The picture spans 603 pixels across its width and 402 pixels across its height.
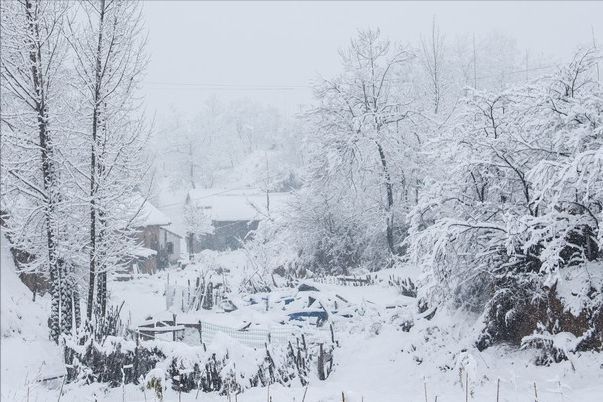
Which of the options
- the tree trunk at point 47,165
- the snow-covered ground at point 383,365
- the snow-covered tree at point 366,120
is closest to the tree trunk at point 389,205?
the snow-covered tree at point 366,120

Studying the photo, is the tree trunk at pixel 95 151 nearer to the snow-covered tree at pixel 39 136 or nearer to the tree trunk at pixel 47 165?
the snow-covered tree at pixel 39 136

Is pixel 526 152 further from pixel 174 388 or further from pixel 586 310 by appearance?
pixel 174 388

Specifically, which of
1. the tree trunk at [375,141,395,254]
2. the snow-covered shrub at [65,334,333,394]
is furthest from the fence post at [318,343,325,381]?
Answer: the tree trunk at [375,141,395,254]

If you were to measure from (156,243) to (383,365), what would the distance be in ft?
107

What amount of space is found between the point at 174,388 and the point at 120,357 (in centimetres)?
121

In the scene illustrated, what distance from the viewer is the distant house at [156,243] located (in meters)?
36.9

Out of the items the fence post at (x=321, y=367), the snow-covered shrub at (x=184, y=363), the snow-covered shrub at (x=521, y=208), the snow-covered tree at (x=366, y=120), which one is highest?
the snow-covered tree at (x=366, y=120)

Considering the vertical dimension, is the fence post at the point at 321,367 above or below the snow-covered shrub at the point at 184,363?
below

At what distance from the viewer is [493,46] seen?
2331 inches

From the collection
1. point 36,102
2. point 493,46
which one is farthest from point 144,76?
point 493,46

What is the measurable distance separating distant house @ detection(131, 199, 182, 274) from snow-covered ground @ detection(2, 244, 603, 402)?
23.2m

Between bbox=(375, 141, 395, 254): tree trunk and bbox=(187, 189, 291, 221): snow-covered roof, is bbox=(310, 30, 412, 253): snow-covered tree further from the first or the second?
bbox=(187, 189, 291, 221): snow-covered roof

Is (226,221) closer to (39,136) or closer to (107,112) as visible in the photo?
(107,112)

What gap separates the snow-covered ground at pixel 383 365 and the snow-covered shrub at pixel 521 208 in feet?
2.01
